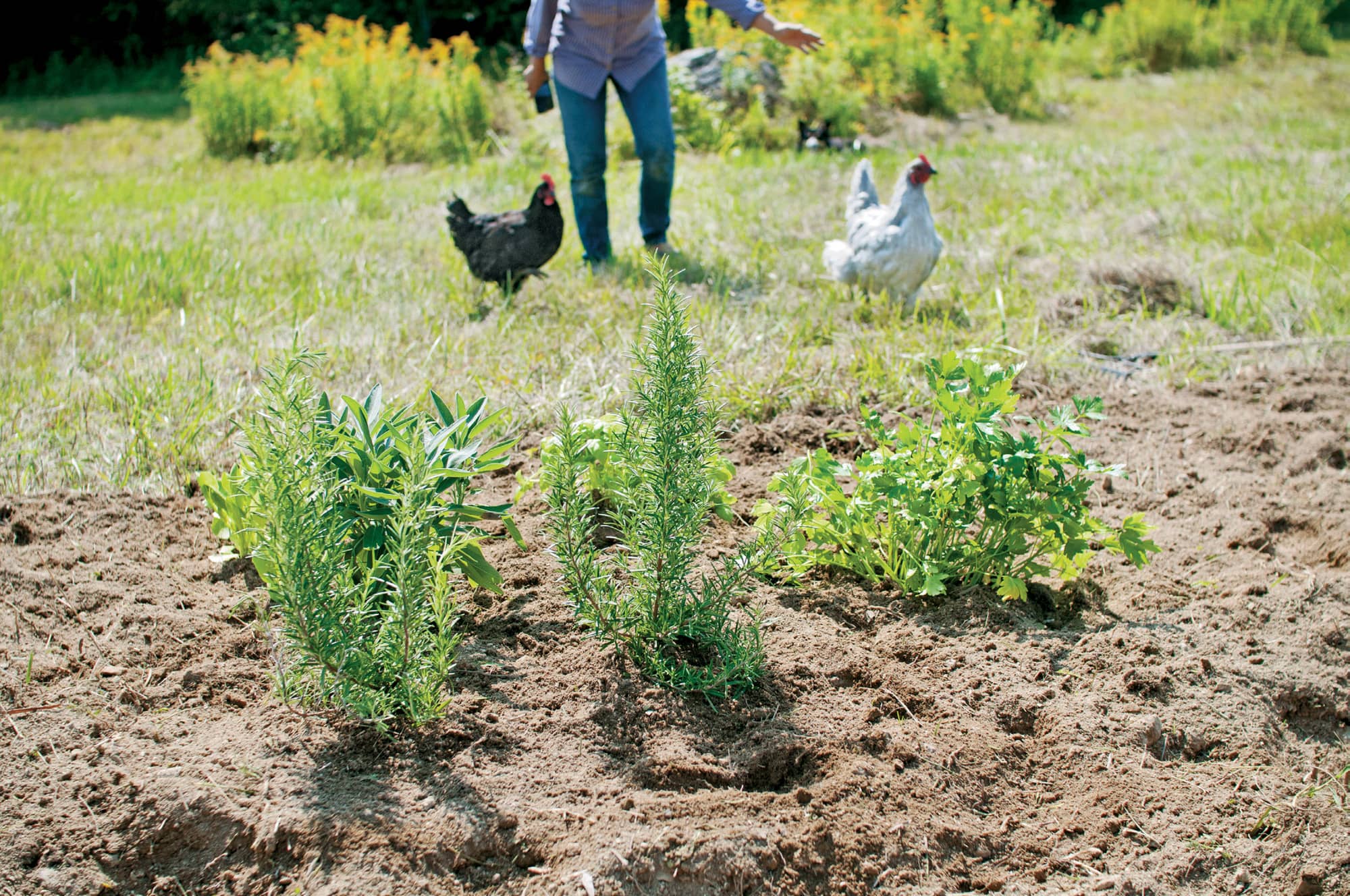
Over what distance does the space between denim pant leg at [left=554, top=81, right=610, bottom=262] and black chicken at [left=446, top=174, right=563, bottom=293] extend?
1.80 feet

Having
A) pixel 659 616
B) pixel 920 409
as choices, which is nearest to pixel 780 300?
pixel 920 409

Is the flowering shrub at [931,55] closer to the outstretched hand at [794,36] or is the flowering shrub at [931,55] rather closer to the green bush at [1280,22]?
the green bush at [1280,22]

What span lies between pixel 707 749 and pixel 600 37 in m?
3.72

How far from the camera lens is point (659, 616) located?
79.1 inches

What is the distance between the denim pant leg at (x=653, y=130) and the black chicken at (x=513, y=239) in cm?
73

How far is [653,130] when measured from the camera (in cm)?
487

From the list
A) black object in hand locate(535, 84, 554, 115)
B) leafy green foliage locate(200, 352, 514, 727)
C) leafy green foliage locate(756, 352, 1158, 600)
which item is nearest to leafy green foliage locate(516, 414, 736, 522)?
leafy green foliage locate(756, 352, 1158, 600)

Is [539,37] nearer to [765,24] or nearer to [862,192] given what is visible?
[765,24]

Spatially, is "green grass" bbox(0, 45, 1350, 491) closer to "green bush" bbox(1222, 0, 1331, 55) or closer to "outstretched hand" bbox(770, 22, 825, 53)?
"outstretched hand" bbox(770, 22, 825, 53)

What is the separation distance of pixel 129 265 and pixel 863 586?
3888 mm

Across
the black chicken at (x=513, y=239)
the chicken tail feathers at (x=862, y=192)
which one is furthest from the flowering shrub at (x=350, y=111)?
the chicken tail feathers at (x=862, y=192)

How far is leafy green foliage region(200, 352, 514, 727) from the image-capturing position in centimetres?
167

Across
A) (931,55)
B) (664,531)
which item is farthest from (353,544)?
(931,55)

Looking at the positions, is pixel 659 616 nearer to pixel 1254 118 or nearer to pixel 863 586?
pixel 863 586
